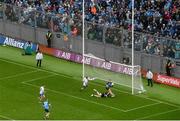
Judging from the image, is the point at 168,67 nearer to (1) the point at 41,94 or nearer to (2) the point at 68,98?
(2) the point at 68,98

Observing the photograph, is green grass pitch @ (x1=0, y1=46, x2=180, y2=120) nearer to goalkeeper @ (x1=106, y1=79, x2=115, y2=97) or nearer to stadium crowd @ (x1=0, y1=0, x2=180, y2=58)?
goalkeeper @ (x1=106, y1=79, x2=115, y2=97)

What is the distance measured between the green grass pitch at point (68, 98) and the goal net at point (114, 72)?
1.80 feet

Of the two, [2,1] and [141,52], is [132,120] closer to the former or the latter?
[141,52]

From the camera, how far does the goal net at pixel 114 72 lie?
174 ft

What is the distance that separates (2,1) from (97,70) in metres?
18.3

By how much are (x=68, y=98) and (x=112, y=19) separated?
12178 millimetres

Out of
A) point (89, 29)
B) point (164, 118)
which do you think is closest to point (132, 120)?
point (164, 118)

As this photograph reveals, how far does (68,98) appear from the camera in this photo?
51344mm

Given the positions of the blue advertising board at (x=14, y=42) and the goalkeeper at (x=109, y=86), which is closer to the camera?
the goalkeeper at (x=109, y=86)

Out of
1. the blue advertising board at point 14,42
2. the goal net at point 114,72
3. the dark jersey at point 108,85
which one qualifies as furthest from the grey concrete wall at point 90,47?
the dark jersey at point 108,85

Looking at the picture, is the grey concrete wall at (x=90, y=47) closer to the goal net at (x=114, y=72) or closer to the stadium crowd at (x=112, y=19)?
the stadium crowd at (x=112, y=19)

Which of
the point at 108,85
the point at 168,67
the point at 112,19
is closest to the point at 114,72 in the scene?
the point at 108,85

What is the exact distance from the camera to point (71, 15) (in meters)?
63.6

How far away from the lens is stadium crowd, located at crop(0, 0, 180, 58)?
57.1 meters
